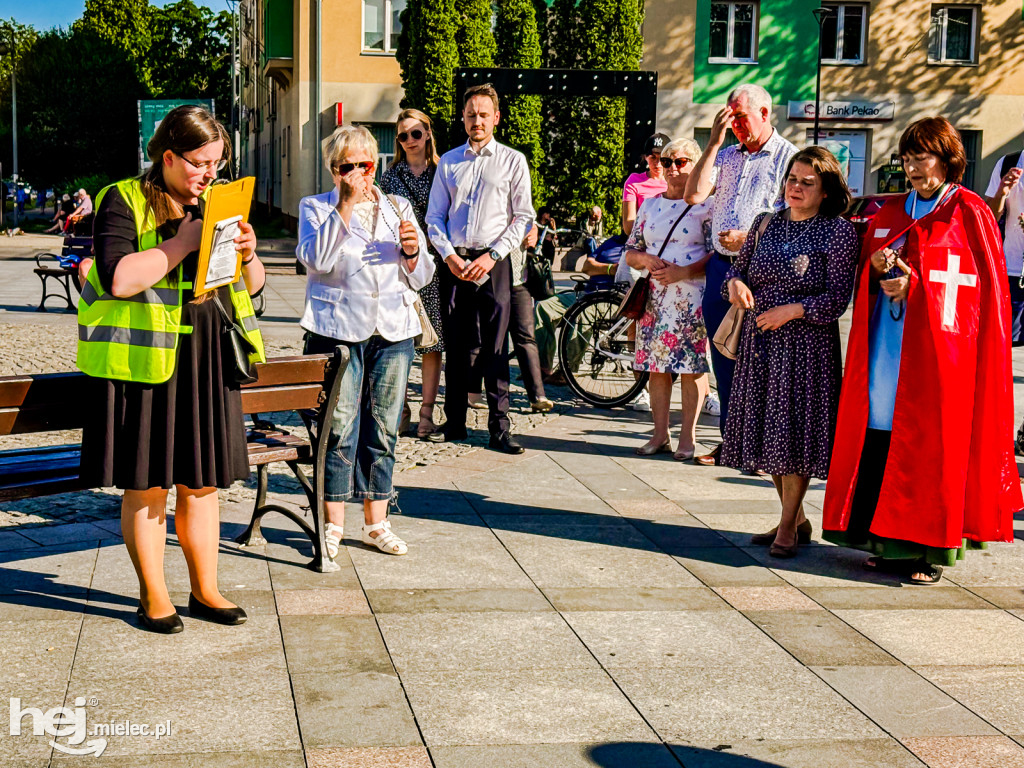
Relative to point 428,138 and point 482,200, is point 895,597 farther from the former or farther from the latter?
point 428,138

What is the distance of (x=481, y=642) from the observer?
170 inches

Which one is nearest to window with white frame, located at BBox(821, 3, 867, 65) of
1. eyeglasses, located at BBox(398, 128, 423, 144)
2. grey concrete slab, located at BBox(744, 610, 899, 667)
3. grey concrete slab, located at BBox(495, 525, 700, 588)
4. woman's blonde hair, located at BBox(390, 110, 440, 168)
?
woman's blonde hair, located at BBox(390, 110, 440, 168)

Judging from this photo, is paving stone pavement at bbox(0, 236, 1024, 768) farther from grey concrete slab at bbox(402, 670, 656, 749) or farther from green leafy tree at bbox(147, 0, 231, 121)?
green leafy tree at bbox(147, 0, 231, 121)

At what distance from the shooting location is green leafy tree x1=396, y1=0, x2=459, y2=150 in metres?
28.5

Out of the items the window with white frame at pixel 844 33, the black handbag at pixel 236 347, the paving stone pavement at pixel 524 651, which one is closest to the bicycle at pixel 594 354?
the paving stone pavement at pixel 524 651

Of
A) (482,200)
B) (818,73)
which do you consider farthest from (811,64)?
(482,200)

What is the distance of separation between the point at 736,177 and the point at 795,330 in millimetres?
1591

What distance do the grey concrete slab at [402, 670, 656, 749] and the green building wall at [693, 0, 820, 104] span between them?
3005cm

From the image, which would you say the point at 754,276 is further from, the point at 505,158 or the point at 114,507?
the point at 114,507

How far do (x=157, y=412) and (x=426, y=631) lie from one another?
3.83 ft

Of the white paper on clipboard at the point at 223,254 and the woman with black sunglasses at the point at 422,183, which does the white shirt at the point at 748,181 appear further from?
the white paper on clipboard at the point at 223,254

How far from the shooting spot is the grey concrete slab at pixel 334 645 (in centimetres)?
404

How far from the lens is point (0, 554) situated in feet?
17.2

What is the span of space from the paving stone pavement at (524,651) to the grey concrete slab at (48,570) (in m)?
0.02
